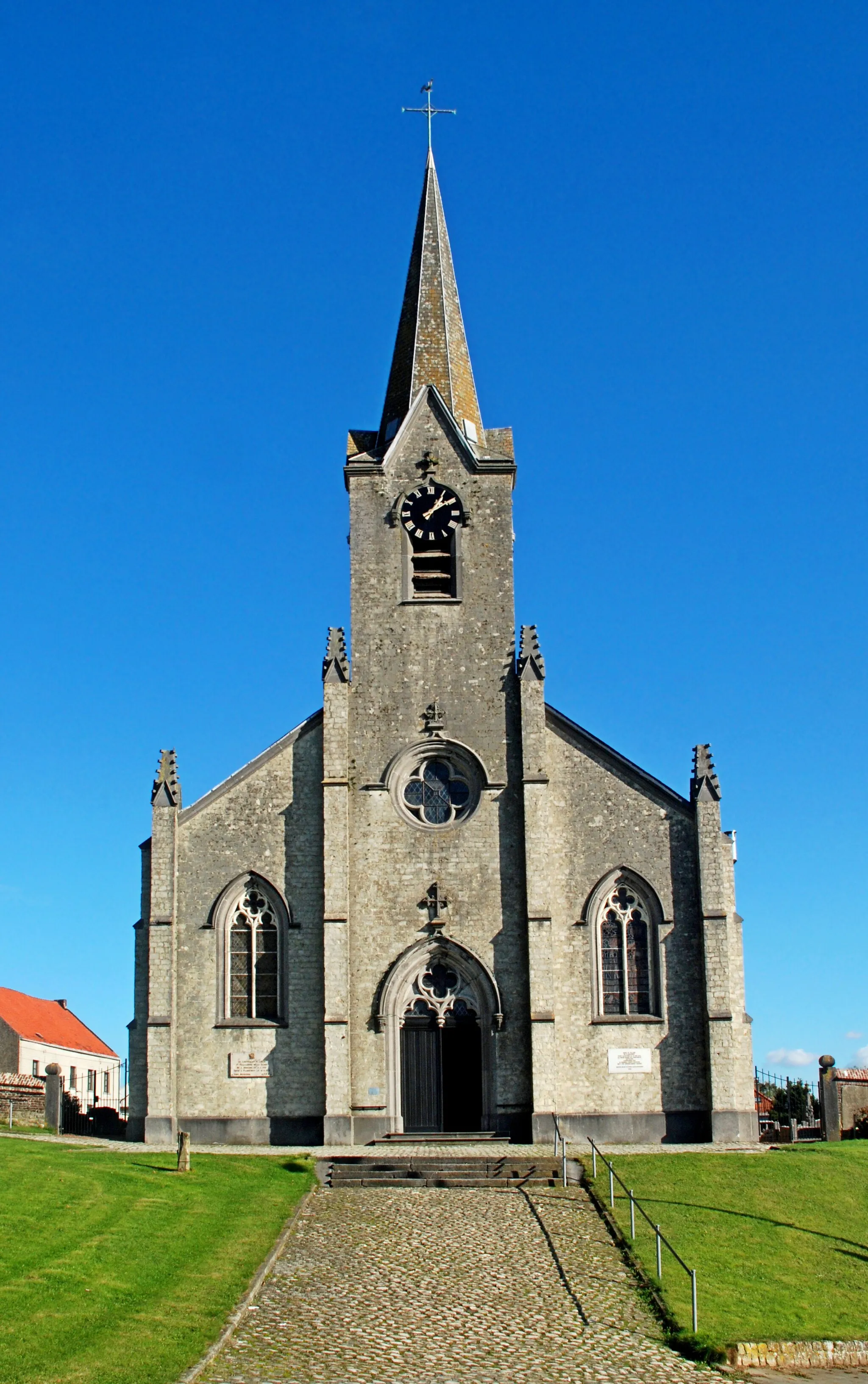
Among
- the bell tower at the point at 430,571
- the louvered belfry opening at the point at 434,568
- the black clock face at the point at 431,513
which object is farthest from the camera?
the black clock face at the point at 431,513

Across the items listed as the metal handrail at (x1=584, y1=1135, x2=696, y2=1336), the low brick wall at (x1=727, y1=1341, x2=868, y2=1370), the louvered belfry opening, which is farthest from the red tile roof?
the low brick wall at (x1=727, y1=1341, x2=868, y2=1370)

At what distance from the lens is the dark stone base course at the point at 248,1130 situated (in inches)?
1283

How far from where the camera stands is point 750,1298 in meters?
18.8

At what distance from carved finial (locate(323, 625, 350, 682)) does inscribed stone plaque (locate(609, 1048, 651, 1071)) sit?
1060 centimetres

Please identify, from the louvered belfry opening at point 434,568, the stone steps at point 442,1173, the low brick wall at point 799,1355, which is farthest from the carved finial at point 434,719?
the low brick wall at point 799,1355

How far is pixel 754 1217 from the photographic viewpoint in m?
23.4

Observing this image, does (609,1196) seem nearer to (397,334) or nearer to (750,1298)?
(750,1298)

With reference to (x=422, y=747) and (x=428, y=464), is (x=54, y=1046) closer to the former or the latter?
(x=422, y=747)

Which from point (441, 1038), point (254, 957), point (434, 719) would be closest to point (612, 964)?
point (441, 1038)

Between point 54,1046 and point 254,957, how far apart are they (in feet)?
106

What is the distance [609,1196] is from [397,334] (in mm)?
24581

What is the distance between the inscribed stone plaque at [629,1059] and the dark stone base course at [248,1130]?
21.8 ft

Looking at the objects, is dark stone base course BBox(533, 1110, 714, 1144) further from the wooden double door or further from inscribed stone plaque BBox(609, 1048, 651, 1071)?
the wooden double door

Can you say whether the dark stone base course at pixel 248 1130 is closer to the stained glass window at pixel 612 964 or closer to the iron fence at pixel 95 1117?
the iron fence at pixel 95 1117
